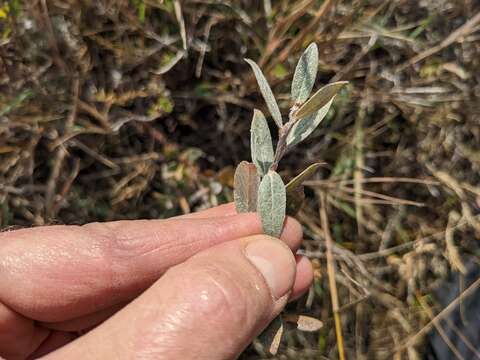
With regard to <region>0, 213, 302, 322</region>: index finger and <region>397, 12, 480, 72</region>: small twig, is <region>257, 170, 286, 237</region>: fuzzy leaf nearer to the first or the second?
<region>0, 213, 302, 322</region>: index finger

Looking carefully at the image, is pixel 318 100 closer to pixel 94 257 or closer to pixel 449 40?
pixel 94 257

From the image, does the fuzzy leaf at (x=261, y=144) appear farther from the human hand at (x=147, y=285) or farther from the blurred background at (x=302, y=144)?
the blurred background at (x=302, y=144)

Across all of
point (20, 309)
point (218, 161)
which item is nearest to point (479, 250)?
point (218, 161)

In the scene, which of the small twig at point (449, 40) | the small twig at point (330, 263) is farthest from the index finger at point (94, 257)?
the small twig at point (449, 40)

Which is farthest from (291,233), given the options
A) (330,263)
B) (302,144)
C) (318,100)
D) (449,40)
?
(449,40)

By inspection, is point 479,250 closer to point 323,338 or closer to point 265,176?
point 323,338
